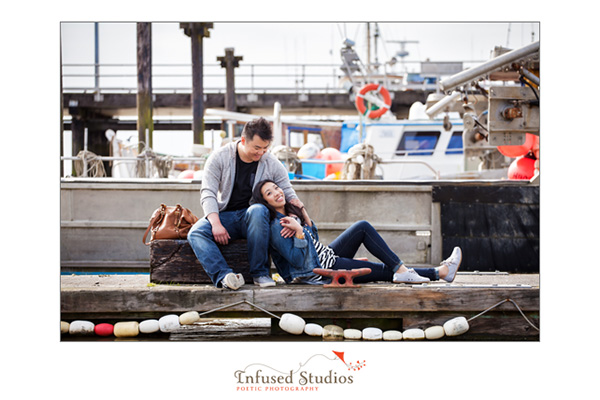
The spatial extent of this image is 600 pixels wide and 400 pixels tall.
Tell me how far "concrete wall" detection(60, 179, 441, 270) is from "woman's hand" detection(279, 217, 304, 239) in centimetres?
267

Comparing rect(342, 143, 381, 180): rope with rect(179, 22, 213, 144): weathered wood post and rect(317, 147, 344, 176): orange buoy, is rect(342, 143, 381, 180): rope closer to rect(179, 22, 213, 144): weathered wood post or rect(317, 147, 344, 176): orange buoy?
rect(317, 147, 344, 176): orange buoy

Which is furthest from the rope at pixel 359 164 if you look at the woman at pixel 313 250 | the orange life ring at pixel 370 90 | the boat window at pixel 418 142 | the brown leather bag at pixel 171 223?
the boat window at pixel 418 142

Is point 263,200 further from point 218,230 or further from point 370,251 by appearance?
point 370,251

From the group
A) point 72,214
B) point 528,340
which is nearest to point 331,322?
point 528,340

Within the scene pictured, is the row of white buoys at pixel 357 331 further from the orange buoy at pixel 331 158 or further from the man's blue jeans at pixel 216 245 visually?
the orange buoy at pixel 331 158

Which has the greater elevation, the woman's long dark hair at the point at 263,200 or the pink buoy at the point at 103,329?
the woman's long dark hair at the point at 263,200

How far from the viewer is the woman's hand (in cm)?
427

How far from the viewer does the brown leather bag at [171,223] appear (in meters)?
4.55
